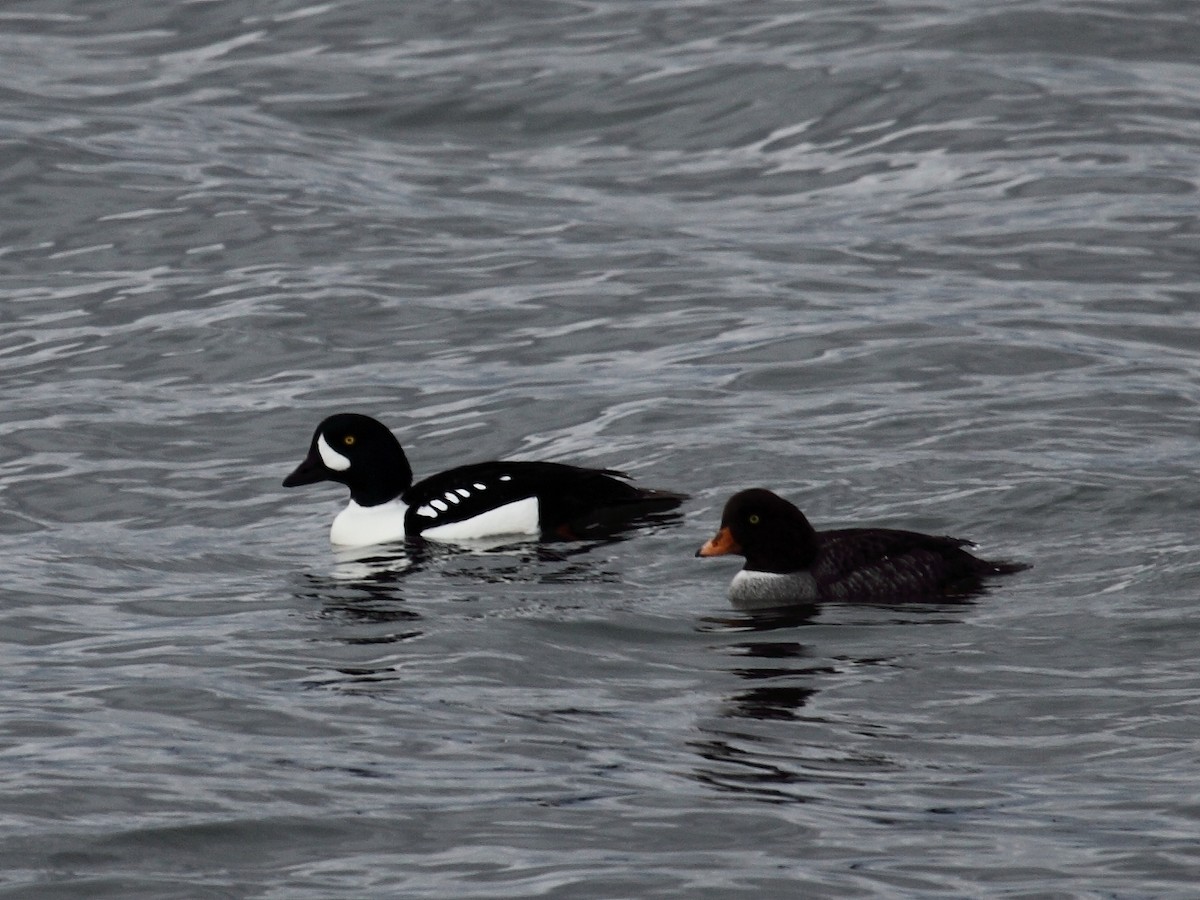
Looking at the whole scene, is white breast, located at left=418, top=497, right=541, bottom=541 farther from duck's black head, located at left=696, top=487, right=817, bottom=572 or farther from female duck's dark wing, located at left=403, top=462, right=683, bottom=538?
→ duck's black head, located at left=696, top=487, right=817, bottom=572

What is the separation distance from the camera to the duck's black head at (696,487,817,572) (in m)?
11.1

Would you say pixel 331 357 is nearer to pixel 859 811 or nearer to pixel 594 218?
pixel 594 218

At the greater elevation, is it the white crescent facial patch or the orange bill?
the white crescent facial patch

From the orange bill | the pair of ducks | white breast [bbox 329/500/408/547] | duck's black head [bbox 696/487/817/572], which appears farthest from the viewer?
white breast [bbox 329/500/408/547]

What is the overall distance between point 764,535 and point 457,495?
7.81ft

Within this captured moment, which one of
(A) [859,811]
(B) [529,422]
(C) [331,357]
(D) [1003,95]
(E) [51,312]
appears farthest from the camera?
(D) [1003,95]

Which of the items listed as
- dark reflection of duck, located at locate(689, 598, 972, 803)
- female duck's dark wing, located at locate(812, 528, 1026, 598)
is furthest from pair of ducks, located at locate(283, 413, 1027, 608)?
dark reflection of duck, located at locate(689, 598, 972, 803)

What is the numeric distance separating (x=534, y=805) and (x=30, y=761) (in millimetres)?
1955

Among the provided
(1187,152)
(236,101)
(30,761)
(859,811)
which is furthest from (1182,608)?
(236,101)

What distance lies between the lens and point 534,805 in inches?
307

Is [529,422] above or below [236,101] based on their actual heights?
below

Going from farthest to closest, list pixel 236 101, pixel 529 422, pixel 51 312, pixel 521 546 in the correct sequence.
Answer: pixel 236 101 < pixel 51 312 < pixel 529 422 < pixel 521 546

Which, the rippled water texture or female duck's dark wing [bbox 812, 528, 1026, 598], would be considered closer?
the rippled water texture

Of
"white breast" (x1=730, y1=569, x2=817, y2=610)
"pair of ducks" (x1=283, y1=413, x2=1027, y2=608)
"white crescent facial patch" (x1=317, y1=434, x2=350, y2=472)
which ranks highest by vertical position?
"white crescent facial patch" (x1=317, y1=434, x2=350, y2=472)
